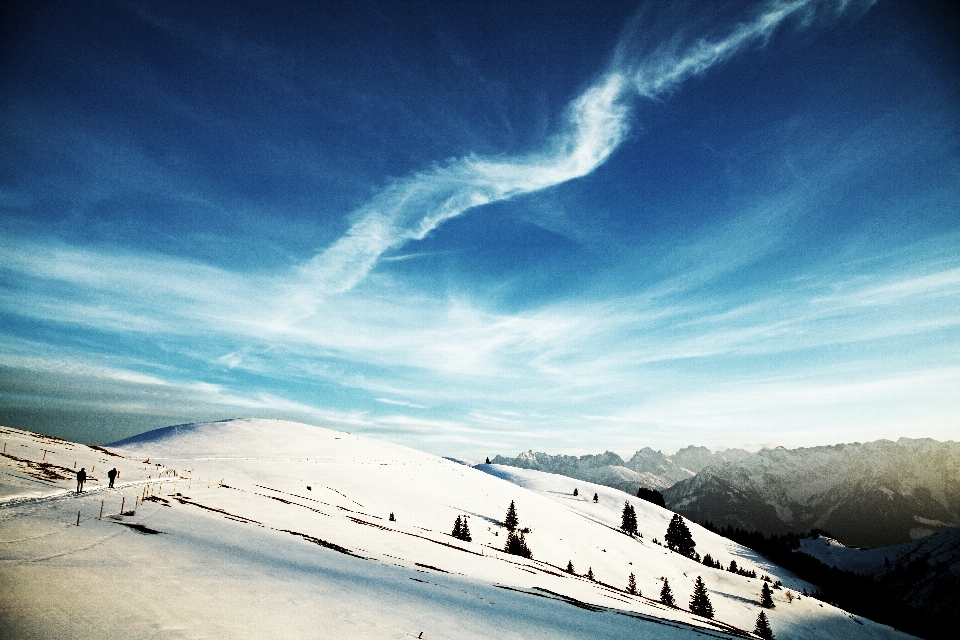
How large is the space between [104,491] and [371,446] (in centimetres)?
9192

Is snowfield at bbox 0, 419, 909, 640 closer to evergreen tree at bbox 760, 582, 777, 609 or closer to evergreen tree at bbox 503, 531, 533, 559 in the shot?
evergreen tree at bbox 503, 531, 533, 559

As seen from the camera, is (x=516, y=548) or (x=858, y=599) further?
(x=858, y=599)

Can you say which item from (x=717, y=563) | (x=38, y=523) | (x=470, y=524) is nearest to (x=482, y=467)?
(x=717, y=563)

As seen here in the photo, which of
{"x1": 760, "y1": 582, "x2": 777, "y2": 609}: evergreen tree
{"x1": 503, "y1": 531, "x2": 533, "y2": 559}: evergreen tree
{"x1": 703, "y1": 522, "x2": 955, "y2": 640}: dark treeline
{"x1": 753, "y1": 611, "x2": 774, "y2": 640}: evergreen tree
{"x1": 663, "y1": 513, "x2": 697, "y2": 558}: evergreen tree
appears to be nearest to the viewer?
{"x1": 503, "y1": 531, "x2": 533, "y2": 559}: evergreen tree

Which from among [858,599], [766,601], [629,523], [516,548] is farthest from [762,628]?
[858,599]

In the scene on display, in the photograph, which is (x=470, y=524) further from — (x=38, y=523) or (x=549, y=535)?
(x=38, y=523)

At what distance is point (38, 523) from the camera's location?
19250mm

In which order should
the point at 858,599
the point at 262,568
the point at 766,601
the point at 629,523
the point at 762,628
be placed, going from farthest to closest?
the point at 858,599, the point at 629,523, the point at 766,601, the point at 762,628, the point at 262,568

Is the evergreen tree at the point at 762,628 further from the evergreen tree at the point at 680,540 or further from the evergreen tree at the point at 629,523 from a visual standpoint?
the evergreen tree at the point at 680,540

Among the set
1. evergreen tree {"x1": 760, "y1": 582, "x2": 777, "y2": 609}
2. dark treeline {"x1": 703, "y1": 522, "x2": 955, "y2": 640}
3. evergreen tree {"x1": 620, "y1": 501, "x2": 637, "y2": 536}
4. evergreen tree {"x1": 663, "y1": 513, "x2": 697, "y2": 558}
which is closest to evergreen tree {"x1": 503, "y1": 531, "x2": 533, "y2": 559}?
evergreen tree {"x1": 760, "y1": 582, "x2": 777, "y2": 609}

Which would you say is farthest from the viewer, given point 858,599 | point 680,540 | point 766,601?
point 858,599

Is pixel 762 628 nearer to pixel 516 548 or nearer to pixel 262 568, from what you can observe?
pixel 516 548

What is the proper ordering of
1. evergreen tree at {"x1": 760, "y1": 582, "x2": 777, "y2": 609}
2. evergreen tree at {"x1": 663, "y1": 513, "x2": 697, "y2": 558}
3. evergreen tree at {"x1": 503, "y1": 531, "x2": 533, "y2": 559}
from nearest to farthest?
evergreen tree at {"x1": 503, "y1": 531, "x2": 533, "y2": 559}, evergreen tree at {"x1": 760, "y1": 582, "x2": 777, "y2": 609}, evergreen tree at {"x1": 663, "y1": 513, "x2": 697, "y2": 558}

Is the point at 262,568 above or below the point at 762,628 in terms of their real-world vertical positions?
above
